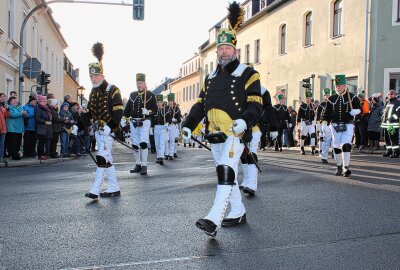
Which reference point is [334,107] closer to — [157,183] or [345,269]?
[157,183]

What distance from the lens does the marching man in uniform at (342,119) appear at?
10.8 m

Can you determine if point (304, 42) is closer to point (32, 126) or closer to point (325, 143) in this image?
point (325, 143)

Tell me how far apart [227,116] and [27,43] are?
24.5 meters

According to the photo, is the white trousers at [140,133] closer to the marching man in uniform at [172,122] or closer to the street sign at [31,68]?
the marching man in uniform at [172,122]

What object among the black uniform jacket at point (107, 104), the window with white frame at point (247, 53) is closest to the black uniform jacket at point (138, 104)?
the black uniform jacket at point (107, 104)

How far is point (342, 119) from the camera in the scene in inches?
430

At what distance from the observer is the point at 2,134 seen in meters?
13.7

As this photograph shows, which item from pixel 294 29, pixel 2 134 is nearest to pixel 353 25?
pixel 294 29

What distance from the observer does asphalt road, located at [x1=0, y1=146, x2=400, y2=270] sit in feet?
15.0

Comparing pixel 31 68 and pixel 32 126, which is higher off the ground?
pixel 31 68

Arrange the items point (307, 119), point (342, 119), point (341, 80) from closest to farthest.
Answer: point (342, 119) → point (341, 80) → point (307, 119)

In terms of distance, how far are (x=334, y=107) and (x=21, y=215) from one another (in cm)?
714

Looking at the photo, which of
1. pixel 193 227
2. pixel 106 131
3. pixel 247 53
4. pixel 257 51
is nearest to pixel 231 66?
pixel 193 227

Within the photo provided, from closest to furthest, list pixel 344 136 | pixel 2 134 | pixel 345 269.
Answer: pixel 345 269 → pixel 344 136 → pixel 2 134
